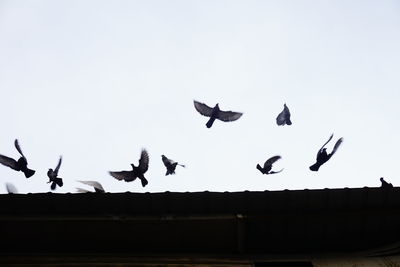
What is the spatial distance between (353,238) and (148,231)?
3079 mm

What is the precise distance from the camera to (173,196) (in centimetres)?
666

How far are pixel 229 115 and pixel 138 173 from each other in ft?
8.37

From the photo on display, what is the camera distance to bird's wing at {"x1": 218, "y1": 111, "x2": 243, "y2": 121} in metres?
10.5

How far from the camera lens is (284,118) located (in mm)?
10500

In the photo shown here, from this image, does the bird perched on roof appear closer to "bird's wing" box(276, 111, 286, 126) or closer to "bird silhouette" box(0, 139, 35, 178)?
"bird silhouette" box(0, 139, 35, 178)

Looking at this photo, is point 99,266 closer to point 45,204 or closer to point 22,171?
point 45,204

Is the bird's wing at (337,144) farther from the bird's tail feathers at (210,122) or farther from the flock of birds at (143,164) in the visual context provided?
the bird's tail feathers at (210,122)

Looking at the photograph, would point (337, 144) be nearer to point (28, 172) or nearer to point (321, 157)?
point (321, 157)

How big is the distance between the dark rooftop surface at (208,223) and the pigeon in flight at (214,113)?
405 cm

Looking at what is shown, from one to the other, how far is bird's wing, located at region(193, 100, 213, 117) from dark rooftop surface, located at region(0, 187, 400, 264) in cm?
429

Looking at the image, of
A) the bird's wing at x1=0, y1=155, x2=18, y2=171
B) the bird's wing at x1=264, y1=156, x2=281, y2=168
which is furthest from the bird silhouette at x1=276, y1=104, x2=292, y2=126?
the bird's wing at x1=0, y1=155, x2=18, y2=171

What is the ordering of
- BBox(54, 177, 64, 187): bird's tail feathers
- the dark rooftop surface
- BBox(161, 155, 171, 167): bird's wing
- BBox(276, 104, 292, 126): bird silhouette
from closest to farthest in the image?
the dark rooftop surface, BBox(54, 177, 64, 187): bird's tail feathers, BBox(161, 155, 171, 167): bird's wing, BBox(276, 104, 292, 126): bird silhouette

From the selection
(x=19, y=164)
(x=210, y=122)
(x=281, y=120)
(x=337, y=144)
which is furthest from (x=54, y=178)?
(x=337, y=144)

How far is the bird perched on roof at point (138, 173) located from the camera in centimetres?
940
